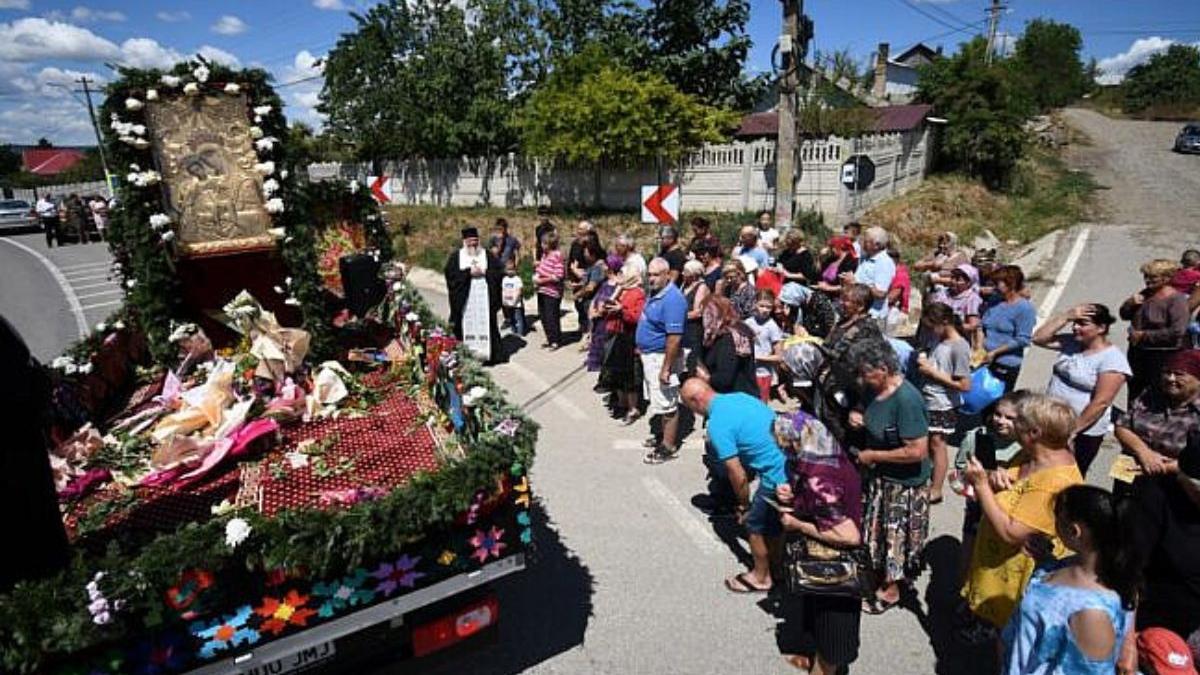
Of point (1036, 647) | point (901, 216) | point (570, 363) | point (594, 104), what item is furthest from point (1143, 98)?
point (1036, 647)

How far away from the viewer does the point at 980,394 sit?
4844 mm

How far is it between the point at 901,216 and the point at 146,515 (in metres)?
16.4

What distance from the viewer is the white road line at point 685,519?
15.1 feet

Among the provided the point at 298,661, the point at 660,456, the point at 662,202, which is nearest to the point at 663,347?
the point at 660,456

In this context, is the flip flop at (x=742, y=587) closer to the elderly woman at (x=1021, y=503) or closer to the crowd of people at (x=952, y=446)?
the crowd of people at (x=952, y=446)

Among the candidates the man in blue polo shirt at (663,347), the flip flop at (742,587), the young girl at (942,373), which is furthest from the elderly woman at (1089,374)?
the man in blue polo shirt at (663,347)

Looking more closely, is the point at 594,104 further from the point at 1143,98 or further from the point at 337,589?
the point at 1143,98

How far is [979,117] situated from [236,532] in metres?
22.9

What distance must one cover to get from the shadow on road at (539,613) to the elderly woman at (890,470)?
1.72 metres

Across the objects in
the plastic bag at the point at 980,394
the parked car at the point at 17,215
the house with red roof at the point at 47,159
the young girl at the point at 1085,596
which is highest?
the house with red roof at the point at 47,159

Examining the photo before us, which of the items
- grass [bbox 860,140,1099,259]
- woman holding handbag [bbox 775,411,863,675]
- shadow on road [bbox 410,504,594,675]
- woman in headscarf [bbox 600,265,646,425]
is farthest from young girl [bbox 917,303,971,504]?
grass [bbox 860,140,1099,259]

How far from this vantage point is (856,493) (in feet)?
10.2

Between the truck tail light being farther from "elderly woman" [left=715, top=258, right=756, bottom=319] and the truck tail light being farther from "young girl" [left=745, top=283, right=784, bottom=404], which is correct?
"elderly woman" [left=715, top=258, right=756, bottom=319]

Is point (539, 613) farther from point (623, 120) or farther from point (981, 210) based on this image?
point (981, 210)
